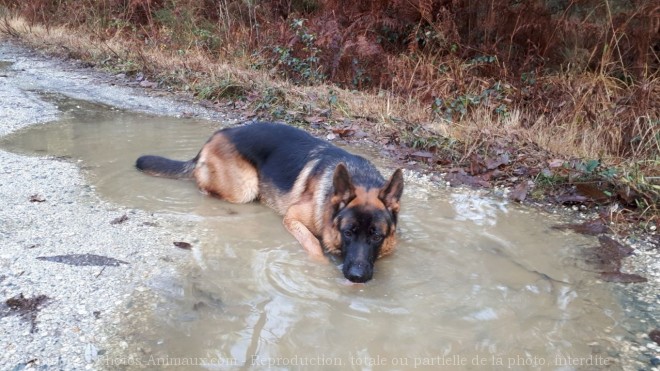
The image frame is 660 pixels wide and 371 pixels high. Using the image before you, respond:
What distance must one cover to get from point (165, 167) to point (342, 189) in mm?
2393

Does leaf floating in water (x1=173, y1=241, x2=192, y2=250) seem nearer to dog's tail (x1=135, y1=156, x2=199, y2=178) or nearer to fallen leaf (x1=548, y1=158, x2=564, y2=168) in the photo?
dog's tail (x1=135, y1=156, x2=199, y2=178)

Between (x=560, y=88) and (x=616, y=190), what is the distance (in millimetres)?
3327

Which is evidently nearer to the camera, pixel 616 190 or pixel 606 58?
pixel 616 190

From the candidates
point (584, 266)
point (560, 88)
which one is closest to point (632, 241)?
point (584, 266)

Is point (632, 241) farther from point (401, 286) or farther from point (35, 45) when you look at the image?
point (35, 45)

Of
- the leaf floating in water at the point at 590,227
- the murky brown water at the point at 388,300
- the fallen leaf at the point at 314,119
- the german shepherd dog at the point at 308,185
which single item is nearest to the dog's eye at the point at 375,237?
the german shepherd dog at the point at 308,185

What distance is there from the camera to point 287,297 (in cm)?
357

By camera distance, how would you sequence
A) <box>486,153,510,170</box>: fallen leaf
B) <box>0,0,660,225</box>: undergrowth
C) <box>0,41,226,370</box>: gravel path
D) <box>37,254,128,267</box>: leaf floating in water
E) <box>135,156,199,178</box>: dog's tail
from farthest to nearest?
1. <box>0,0,660,225</box>: undergrowth
2. <box>486,153,510,170</box>: fallen leaf
3. <box>135,156,199,178</box>: dog's tail
4. <box>37,254,128,267</box>: leaf floating in water
5. <box>0,41,226,370</box>: gravel path

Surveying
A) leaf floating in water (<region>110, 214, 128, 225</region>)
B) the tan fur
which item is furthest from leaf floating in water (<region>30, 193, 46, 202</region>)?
the tan fur

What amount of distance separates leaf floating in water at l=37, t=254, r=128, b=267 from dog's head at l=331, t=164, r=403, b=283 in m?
1.64

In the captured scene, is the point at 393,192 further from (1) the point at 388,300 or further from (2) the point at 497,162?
(2) the point at 497,162

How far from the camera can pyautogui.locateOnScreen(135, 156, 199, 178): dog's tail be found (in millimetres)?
5703

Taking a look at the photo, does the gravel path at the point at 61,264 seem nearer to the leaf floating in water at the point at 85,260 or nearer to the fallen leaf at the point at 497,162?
the leaf floating in water at the point at 85,260

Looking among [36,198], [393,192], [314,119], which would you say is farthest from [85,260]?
[314,119]
